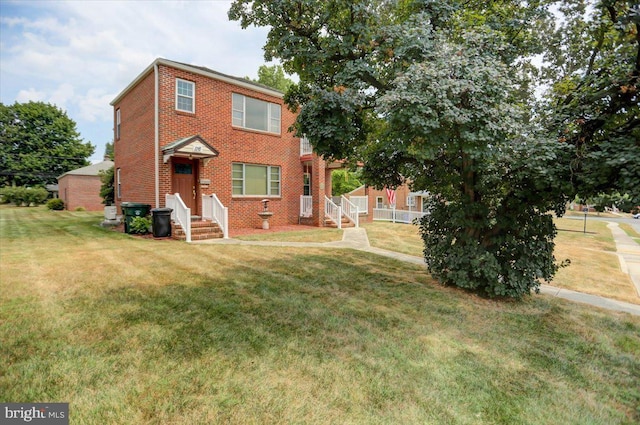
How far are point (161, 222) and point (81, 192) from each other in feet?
79.7

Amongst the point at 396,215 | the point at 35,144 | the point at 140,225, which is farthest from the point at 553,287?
the point at 35,144

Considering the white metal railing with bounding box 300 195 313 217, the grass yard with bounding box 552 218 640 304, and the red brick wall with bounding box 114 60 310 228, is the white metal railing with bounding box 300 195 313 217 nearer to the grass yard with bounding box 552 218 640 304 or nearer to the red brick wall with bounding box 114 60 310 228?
the red brick wall with bounding box 114 60 310 228

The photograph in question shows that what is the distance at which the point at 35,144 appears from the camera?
40.2 m

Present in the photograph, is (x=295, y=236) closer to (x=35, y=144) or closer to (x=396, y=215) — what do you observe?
(x=396, y=215)

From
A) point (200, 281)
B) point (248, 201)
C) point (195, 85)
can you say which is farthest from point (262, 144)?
point (200, 281)

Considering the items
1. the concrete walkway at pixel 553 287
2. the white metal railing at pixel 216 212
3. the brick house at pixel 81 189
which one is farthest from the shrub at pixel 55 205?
the concrete walkway at pixel 553 287

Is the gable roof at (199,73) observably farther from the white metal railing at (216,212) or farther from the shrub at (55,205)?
the shrub at (55,205)

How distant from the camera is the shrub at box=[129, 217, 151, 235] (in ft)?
37.4

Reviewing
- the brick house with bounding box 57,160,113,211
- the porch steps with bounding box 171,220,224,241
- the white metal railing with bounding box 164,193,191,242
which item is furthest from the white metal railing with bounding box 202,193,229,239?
the brick house with bounding box 57,160,113,211

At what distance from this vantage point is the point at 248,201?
13805mm

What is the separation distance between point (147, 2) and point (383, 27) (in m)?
7.79

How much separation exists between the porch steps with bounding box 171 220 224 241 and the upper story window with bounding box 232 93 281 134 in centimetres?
478

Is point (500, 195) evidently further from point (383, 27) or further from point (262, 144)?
point (262, 144)

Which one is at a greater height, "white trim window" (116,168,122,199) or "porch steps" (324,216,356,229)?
"white trim window" (116,168,122,199)
